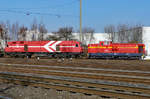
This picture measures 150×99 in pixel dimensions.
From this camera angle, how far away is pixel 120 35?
59.1 m

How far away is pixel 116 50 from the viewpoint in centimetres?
2662

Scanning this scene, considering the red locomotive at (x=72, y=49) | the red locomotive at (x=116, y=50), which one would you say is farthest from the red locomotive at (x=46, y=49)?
the red locomotive at (x=116, y=50)

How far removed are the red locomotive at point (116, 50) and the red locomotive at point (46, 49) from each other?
9.53 feet

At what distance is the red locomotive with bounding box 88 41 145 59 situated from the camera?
25.8 m

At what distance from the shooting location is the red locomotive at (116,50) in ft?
84.7

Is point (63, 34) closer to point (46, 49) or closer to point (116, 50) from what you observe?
point (46, 49)

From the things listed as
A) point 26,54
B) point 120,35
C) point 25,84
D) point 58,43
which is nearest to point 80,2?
point 58,43

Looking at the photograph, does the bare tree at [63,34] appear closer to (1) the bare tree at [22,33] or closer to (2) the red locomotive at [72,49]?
(1) the bare tree at [22,33]

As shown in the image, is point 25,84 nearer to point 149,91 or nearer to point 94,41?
point 149,91

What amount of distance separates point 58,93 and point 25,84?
257 cm

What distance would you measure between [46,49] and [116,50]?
12.2 meters

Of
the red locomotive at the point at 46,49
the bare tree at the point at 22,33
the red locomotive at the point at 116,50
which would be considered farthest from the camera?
the bare tree at the point at 22,33

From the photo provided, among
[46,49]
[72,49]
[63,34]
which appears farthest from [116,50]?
[63,34]

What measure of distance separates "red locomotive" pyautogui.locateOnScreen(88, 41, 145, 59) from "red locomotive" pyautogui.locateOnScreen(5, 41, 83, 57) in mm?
2905
